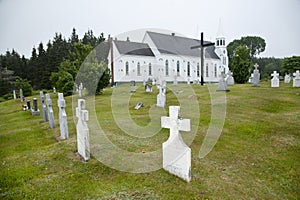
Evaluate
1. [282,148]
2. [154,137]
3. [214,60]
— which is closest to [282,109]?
[282,148]

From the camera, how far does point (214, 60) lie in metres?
49.6

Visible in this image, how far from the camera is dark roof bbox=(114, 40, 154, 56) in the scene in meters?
37.0

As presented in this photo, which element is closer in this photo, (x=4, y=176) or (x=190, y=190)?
(x=190, y=190)

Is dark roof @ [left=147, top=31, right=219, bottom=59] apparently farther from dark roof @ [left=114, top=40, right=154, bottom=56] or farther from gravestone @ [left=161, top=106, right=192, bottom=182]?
gravestone @ [left=161, top=106, right=192, bottom=182]

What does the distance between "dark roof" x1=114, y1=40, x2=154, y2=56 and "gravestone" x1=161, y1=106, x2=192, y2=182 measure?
3303 centimetres

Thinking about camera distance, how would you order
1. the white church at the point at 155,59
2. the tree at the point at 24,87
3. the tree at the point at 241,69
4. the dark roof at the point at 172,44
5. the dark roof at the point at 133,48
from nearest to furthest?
the tree at the point at 241,69 < the tree at the point at 24,87 < the white church at the point at 155,59 < the dark roof at the point at 133,48 < the dark roof at the point at 172,44

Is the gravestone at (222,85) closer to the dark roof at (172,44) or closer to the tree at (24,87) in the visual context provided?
the tree at (24,87)

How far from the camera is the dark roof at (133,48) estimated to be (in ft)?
121

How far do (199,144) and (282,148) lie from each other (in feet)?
7.00

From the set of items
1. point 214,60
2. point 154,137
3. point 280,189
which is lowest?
point 280,189

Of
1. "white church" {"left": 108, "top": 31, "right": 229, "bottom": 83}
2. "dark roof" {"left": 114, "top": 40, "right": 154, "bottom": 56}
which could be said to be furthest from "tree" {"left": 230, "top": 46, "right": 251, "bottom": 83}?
"dark roof" {"left": 114, "top": 40, "right": 154, "bottom": 56}

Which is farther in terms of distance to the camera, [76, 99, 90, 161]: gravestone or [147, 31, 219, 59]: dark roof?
[147, 31, 219, 59]: dark roof

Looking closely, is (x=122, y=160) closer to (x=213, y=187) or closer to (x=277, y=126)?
(x=213, y=187)

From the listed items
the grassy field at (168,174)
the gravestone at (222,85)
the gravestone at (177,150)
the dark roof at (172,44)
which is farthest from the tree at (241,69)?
the gravestone at (177,150)
